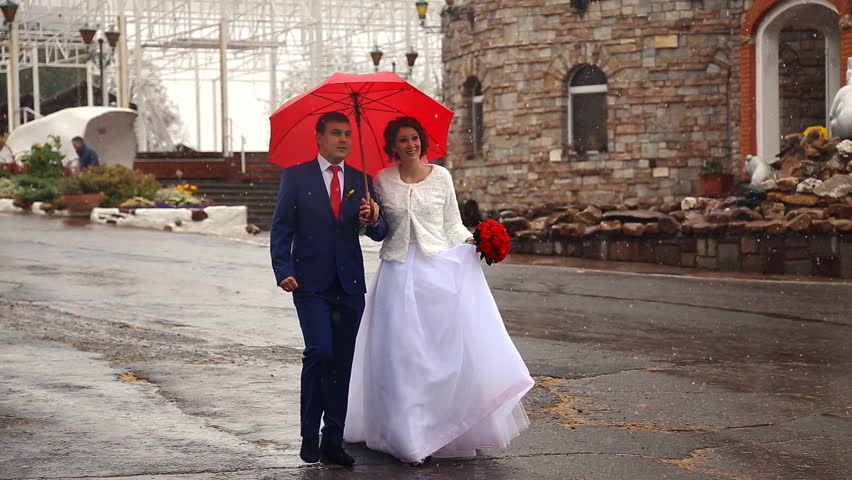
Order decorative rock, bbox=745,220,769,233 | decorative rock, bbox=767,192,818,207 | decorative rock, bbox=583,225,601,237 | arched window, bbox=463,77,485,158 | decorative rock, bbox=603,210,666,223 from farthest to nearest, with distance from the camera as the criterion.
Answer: arched window, bbox=463,77,485,158
decorative rock, bbox=583,225,601,237
decorative rock, bbox=603,210,666,223
decorative rock, bbox=767,192,818,207
decorative rock, bbox=745,220,769,233

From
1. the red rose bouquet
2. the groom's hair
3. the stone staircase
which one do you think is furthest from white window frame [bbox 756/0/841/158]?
the groom's hair

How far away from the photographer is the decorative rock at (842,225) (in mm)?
15820

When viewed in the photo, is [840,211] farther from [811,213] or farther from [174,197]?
[174,197]

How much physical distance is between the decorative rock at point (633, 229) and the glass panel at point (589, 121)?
7516 mm

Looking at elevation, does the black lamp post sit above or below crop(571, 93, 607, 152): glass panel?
above

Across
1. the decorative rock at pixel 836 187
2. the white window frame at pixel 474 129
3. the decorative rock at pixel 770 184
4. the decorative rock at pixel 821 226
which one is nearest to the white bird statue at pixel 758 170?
the decorative rock at pixel 770 184

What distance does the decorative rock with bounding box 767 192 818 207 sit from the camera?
16797mm

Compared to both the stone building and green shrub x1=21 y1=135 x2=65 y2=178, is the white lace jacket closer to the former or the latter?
the stone building

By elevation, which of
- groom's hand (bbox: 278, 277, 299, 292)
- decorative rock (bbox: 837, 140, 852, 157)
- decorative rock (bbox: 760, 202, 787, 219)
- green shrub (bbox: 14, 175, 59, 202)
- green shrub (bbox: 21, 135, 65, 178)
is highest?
green shrub (bbox: 21, 135, 65, 178)

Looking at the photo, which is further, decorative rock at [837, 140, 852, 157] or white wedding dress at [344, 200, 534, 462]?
decorative rock at [837, 140, 852, 157]

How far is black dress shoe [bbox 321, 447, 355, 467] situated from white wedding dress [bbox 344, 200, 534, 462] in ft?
0.82

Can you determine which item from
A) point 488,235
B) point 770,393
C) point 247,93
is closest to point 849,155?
point 770,393

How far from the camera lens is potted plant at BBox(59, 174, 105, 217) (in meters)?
24.0

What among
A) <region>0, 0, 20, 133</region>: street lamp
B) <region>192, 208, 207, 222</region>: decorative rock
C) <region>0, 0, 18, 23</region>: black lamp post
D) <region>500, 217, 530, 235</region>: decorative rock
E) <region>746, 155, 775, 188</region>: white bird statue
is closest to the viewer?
<region>746, 155, 775, 188</region>: white bird statue
